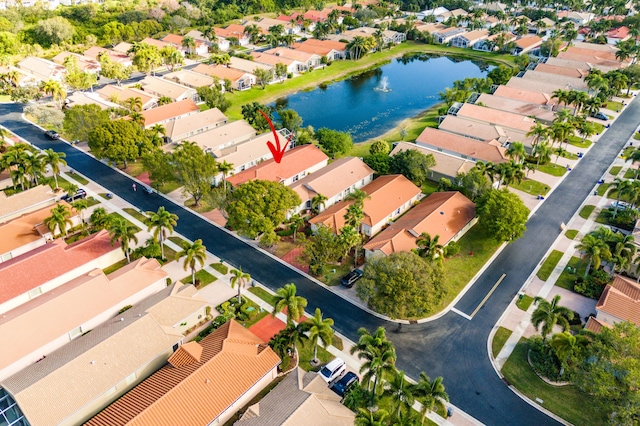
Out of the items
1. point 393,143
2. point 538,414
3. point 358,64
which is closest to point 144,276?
point 538,414

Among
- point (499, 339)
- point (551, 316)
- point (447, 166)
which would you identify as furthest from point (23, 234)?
point (447, 166)

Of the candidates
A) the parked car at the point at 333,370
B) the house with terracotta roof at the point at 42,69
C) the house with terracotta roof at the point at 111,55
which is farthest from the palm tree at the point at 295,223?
the house with terracotta roof at the point at 111,55

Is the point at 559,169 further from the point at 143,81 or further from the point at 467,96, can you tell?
the point at 143,81

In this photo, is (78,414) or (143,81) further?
(143,81)

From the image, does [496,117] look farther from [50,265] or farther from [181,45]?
[181,45]

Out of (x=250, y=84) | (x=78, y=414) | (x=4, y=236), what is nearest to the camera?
(x=78, y=414)

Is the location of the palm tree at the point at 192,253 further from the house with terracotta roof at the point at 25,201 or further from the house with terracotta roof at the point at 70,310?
the house with terracotta roof at the point at 25,201
